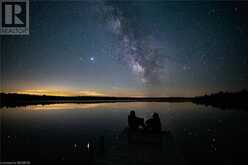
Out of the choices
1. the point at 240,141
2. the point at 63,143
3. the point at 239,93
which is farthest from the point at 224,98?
the point at 63,143

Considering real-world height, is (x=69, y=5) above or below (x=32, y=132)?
above

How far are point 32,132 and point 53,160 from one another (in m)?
9.00

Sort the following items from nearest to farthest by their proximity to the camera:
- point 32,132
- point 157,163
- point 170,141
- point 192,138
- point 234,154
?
point 157,163 → point 170,141 → point 234,154 → point 192,138 → point 32,132

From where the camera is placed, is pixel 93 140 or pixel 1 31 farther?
pixel 93 140

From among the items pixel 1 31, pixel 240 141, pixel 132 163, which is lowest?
pixel 240 141

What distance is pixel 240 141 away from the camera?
52.6ft

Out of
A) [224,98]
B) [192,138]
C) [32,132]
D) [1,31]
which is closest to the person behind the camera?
[1,31]

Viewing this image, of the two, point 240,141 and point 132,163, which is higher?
point 132,163

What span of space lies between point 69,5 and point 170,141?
9478 millimetres

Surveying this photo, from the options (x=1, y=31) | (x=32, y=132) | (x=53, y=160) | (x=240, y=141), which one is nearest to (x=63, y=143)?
(x=53, y=160)

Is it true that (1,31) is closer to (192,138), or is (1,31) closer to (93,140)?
(93,140)

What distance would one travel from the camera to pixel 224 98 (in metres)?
92.7

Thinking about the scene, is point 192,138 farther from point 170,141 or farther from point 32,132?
point 32,132

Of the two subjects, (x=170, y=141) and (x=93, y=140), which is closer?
(x=170, y=141)
